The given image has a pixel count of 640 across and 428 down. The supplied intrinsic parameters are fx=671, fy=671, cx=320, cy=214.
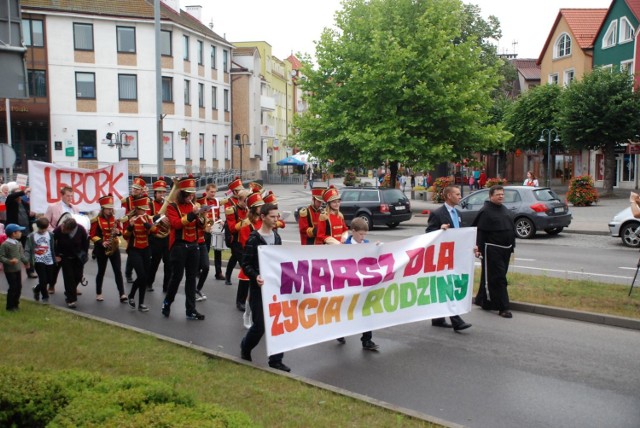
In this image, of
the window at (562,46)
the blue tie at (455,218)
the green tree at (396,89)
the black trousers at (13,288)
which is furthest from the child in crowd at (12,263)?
the window at (562,46)

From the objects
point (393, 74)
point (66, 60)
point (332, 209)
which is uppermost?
point (66, 60)

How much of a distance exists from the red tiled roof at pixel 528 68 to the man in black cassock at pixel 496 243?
60.2 metres

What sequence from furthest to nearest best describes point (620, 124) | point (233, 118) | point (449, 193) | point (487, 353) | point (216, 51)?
1. point (233, 118)
2. point (216, 51)
3. point (620, 124)
4. point (449, 193)
5. point (487, 353)

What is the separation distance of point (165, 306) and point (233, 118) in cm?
5124

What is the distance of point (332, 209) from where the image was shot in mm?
9141

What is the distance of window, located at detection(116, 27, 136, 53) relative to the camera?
45.6 metres

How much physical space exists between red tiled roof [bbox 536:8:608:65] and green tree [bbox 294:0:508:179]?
902 inches

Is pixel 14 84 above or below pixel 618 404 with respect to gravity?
above

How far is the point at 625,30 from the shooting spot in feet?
147

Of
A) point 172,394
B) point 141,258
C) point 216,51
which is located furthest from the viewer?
point 216,51

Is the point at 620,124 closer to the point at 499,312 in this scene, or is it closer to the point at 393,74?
the point at 393,74

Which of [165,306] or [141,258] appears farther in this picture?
[141,258]

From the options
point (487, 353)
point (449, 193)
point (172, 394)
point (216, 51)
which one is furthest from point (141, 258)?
point (216, 51)

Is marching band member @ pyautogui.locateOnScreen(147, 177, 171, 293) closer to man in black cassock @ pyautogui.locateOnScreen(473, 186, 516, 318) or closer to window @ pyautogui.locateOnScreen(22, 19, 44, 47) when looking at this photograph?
man in black cassock @ pyautogui.locateOnScreen(473, 186, 516, 318)
